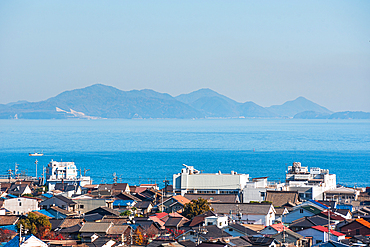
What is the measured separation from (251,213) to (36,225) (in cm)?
830

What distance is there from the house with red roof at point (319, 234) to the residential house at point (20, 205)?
12867 millimetres

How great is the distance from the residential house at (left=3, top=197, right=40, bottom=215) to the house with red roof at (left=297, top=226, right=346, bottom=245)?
12.9 meters

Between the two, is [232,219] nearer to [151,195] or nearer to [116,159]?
[151,195]

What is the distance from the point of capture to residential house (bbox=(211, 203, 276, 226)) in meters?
20.4

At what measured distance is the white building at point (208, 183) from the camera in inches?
1218

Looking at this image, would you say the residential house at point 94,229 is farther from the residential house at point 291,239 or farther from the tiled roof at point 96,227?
the residential house at point 291,239

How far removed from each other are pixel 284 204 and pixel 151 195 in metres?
7.51

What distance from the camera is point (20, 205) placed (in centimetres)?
2358

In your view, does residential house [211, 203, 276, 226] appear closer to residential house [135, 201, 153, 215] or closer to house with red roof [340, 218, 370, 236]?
residential house [135, 201, 153, 215]

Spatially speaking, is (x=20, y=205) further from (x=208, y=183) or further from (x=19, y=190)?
(x=208, y=183)

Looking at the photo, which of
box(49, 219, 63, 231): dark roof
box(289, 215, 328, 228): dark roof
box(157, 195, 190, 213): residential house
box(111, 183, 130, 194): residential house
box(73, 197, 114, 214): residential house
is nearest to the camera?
box(289, 215, 328, 228): dark roof

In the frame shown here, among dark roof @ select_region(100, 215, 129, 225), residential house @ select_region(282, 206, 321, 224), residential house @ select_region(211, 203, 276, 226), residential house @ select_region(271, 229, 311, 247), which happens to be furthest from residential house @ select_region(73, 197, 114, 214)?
residential house @ select_region(271, 229, 311, 247)

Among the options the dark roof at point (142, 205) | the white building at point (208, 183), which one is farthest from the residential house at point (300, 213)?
the white building at point (208, 183)

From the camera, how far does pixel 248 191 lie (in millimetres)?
28156
